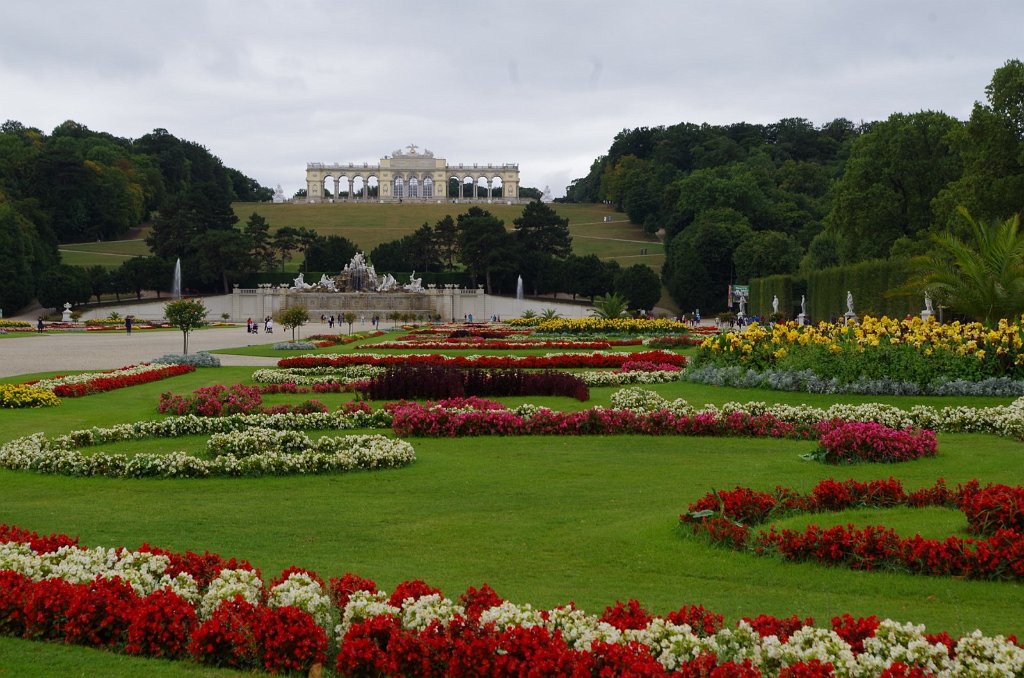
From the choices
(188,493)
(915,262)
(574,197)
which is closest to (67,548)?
(188,493)

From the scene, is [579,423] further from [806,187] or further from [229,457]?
[806,187]

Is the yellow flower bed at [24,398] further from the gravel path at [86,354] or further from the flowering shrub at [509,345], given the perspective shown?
the flowering shrub at [509,345]

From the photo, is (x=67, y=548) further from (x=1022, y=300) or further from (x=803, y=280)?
(x=803, y=280)

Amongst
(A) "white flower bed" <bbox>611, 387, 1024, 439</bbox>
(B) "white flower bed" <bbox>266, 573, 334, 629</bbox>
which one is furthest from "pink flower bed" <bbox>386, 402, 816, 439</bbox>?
(B) "white flower bed" <bbox>266, 573, 334, 629</bbox>

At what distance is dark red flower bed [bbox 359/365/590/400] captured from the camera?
14.2 m

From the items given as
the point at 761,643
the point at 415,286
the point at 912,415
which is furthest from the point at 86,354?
the point at 415,286

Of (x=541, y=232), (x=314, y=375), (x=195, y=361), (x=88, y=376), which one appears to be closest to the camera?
(x=88, y=376)

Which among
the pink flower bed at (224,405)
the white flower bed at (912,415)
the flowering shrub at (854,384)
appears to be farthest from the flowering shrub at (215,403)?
the flowering shrub at (854,384)

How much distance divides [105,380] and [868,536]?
561 inches

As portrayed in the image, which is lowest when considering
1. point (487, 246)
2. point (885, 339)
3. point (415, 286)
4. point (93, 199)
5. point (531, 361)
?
point (531, 361)

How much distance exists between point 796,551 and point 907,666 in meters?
1.84

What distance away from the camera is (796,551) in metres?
5.61

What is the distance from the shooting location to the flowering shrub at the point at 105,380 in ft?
51.5

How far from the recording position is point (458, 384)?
14.1 meters
